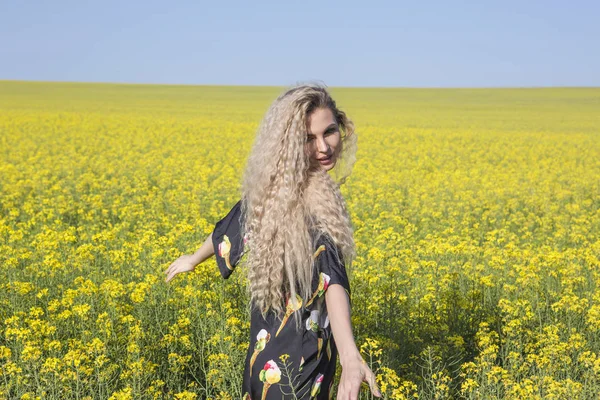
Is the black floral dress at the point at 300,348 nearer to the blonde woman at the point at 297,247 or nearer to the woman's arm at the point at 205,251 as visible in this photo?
the blonde woman at the point at 297,247

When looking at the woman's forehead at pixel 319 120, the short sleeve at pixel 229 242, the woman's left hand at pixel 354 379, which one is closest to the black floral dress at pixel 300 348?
the short sleeve at pixel 229 242

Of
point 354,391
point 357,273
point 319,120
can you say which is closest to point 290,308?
point 354,391

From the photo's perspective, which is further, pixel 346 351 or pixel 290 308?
pixel 290 308

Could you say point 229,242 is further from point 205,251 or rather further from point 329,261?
point 329,261

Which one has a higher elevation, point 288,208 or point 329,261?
point 288,208

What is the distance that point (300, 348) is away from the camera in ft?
8.26

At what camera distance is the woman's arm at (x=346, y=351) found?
224 cm

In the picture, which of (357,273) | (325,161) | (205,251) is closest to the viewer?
(325,161)

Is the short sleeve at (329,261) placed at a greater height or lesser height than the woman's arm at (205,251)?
greater

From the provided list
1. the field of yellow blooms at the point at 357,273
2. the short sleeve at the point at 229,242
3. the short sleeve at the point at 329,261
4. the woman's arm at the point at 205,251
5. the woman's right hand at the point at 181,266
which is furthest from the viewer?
the field of yellow blooms at the point at 357,273

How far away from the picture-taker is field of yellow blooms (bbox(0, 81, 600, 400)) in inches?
162

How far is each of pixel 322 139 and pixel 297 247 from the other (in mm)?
459

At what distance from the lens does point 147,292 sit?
5148mm

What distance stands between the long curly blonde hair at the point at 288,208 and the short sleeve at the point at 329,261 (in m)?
0.03
